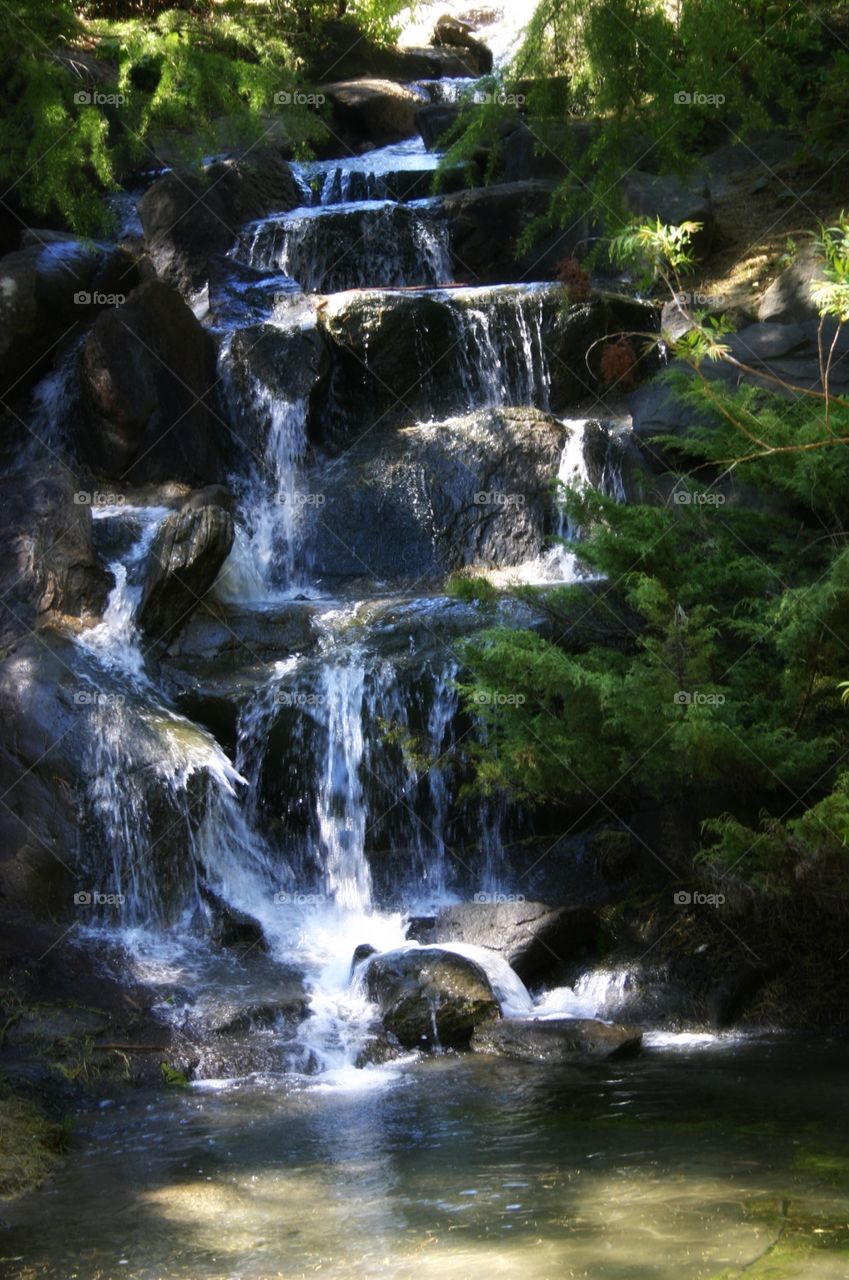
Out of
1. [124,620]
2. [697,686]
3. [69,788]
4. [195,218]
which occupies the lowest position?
[69,788]

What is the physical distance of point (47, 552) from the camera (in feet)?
31.6

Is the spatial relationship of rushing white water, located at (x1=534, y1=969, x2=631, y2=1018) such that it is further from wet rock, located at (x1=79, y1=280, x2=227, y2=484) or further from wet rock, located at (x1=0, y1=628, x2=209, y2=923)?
wet rock, located at (x1=79, y1=280, x2=227, y2=484)

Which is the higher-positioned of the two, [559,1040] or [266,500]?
[266,500]

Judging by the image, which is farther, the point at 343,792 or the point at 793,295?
the point at 793,295

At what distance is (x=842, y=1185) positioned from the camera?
4523 mm

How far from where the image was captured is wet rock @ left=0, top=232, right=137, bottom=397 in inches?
482

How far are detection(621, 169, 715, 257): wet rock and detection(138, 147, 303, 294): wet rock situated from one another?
4465mm

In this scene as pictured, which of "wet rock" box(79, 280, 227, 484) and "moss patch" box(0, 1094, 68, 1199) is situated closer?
"moss patch" box(0, 1094, 68, 1199)

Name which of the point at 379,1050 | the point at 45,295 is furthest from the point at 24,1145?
the point at 45,295

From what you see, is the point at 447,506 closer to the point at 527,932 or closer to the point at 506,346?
the point at 506,346

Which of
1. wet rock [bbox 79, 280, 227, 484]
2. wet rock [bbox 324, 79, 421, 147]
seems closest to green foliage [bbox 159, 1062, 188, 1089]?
wet rock [bbox 79, 280, 227, 484]

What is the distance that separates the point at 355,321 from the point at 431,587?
10.3ft

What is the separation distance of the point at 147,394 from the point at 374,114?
844 centimetres

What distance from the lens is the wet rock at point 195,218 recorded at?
14469mm
